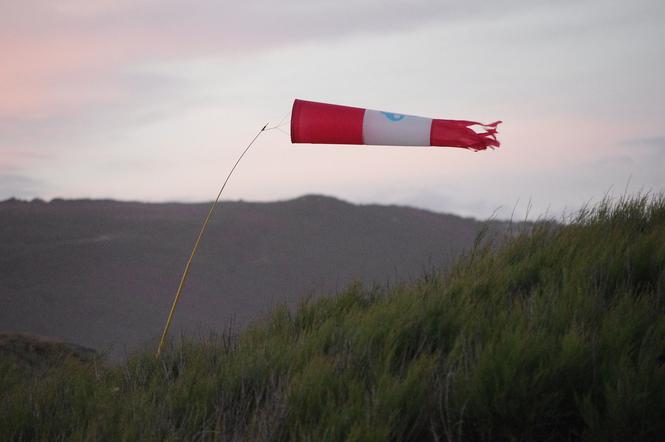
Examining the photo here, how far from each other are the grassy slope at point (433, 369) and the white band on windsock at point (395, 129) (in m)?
1.02

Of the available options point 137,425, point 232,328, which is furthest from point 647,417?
point 232,328

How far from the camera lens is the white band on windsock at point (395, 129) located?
17.9 feet

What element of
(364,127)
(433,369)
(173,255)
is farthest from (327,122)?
(173,255)

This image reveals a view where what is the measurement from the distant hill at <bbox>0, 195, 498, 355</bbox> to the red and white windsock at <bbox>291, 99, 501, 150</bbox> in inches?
250

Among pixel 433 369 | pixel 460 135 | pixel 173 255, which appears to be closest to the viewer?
pixel 433 369

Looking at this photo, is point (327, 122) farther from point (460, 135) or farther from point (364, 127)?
point (460, 135)

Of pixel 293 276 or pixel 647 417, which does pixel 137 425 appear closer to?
pixel 647 417

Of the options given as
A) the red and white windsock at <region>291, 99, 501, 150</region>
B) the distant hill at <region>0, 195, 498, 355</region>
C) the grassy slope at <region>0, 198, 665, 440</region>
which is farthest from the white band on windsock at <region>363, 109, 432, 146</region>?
the distant hill at <region>0, 195, 498, 355</region>

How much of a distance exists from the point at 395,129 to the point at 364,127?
0.22 meters

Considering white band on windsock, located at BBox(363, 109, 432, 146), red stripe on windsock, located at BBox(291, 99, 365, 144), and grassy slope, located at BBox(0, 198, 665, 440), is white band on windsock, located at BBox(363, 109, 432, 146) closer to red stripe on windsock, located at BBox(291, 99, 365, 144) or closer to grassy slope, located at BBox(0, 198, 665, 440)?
red stripe on windsock, located at BBox(291, 99, 365, 144)

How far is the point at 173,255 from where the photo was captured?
49.4ft

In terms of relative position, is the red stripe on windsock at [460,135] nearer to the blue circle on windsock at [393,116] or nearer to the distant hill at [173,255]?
the blue circle on windsock at [393,116]

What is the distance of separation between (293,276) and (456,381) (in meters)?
11.0

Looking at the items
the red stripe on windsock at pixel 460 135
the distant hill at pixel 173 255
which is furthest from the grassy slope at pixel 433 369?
the distant hill at pixel 173 255
